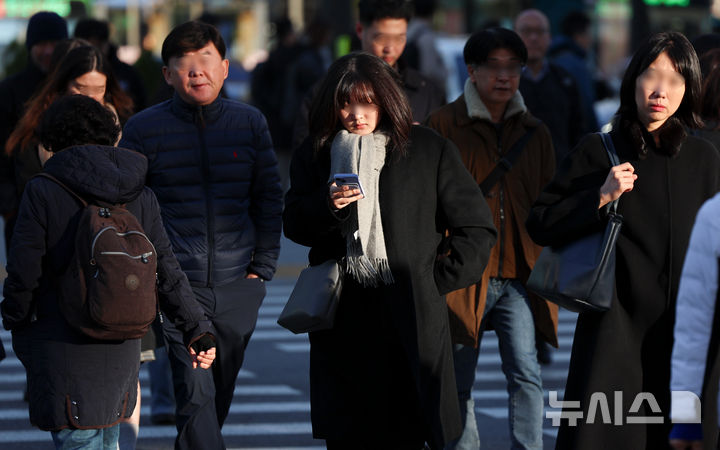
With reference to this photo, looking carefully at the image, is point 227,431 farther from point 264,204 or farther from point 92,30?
point 92,30

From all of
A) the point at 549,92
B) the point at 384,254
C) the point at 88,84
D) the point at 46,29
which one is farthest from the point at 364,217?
the point at 46,29

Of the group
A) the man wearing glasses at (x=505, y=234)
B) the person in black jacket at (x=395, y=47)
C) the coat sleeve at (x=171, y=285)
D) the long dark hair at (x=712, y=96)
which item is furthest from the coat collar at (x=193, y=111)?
the long dark hair at (x=712, y=96)

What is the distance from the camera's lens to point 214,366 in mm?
5852

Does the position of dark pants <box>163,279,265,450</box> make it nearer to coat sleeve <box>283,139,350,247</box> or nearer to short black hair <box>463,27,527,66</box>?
coat sleeve <box>283,139,350,247</box>

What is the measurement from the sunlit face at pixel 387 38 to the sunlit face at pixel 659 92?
8.72 feet

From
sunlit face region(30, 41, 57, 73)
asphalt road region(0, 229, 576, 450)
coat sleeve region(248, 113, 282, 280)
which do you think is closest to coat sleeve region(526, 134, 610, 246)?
coat sleeve region(248, 113, 282, 280)

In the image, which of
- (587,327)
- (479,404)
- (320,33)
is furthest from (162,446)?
(320,33)

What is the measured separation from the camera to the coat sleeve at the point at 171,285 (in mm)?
4945

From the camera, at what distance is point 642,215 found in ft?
14.6

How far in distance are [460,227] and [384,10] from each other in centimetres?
256

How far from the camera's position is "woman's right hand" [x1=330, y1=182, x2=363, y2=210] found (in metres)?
4.54

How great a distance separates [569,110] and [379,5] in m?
1.59

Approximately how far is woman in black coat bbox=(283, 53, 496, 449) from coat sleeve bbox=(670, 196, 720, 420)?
1459 mm

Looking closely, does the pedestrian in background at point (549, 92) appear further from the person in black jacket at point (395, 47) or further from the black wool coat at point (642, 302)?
the black wool coat at point (642, 302)
